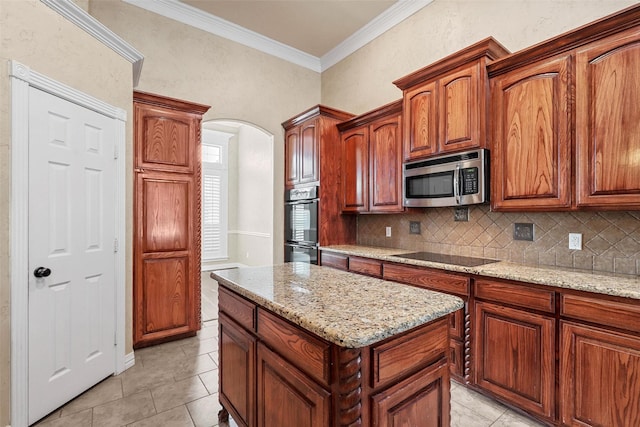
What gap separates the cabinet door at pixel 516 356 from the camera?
189cm

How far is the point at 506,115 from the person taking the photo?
236 cm

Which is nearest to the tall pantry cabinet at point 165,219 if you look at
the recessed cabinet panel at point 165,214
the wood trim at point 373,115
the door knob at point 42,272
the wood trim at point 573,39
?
the recessed cabinet panel at point 165,214

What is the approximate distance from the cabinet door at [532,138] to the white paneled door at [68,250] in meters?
3.09

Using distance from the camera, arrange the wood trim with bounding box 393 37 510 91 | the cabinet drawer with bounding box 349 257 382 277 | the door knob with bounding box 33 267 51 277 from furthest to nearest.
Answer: the cabinet drawer with bounding box 349 257 382 277 < the wood trim with bounding box 393 37 510 91 < the door knob with bounding box 33 267 51 277

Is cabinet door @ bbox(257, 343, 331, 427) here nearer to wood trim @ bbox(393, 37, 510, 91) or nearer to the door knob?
the door knob

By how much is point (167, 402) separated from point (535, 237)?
3035 millimetres

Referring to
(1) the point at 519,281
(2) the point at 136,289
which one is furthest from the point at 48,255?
(1) the point at 519,281

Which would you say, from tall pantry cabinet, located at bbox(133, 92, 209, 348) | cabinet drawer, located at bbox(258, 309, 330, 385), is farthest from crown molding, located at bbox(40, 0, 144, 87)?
cabinet drawer, located at bbox(258, 309, 330, 385)

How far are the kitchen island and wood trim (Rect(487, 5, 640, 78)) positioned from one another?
1.91m

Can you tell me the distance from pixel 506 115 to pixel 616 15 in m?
0.75

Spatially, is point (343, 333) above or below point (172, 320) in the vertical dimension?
above

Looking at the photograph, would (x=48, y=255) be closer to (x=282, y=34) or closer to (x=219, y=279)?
(x=219, y=279)

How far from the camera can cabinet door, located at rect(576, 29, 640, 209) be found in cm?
179

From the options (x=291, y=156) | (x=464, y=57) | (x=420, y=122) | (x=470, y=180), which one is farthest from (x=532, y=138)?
(x=291, y=156)
